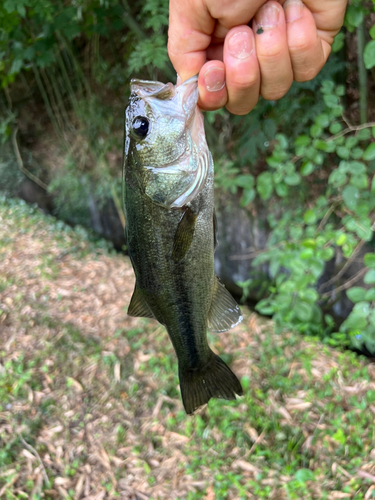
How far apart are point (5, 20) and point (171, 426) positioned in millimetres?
3597

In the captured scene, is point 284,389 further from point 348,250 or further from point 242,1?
point 242,1

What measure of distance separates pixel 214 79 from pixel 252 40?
20cm

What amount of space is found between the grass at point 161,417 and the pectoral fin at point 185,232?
1.82 metres

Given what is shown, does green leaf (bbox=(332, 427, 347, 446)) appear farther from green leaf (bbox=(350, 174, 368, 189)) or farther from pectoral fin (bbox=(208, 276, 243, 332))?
green leaf (bbox=(350, 174, 368, 189))

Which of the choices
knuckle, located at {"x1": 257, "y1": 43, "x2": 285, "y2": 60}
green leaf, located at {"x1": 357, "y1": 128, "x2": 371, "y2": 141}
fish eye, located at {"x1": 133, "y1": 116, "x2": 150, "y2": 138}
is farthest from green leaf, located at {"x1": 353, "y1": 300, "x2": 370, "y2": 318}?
fish eye, located at {"x1": 133, "y1": 116, "x2": 150, "y2": 138}

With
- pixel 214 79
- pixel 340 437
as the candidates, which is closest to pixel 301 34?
pixel 214 79

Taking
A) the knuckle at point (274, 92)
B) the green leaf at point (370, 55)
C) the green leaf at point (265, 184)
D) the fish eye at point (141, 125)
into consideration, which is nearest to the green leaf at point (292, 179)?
the green leaf at point (265, 184)

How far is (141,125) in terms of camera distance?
126 centimetres

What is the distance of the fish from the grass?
62.3 inches

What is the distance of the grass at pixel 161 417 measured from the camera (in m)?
2.25

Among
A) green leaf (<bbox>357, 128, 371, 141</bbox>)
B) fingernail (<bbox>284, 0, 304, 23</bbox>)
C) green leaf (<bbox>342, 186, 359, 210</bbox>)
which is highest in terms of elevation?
fingernail (<bbox>284, 0, 304, 23</bbox>)

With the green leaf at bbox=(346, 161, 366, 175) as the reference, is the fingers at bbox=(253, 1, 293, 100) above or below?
above

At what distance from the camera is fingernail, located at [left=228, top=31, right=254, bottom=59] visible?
1203 mm

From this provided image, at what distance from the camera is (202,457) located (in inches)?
94.2
